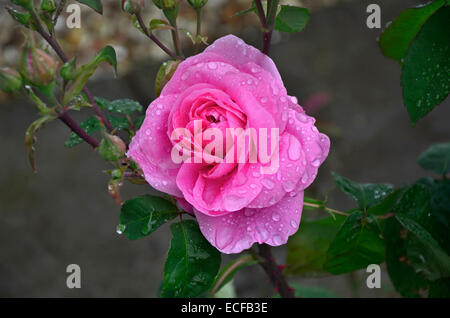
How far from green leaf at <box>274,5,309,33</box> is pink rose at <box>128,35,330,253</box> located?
10 centimetres

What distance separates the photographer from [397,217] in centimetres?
49

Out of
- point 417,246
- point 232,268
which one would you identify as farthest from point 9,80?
point 417,246

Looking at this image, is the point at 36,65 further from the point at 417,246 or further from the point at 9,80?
the point at 417,246

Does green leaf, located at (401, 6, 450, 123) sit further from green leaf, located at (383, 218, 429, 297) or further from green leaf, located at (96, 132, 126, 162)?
green leaf, located at (96, 132, 126, 162)

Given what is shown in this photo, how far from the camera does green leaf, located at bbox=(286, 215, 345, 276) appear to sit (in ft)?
2.09

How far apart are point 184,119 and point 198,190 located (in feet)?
0.20

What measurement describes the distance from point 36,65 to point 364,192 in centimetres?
38

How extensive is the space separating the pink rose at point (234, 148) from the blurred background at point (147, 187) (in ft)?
2.50

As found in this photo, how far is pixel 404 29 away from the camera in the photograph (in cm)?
51

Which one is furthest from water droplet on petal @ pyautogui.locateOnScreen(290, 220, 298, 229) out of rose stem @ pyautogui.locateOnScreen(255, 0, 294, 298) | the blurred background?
the blurred background

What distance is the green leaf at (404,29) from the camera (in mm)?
482

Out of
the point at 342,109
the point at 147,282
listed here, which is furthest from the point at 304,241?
the point at 342,109

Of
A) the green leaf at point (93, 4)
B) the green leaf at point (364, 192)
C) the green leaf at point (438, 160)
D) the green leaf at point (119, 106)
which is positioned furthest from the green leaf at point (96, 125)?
the green leaf at point (438, 160)

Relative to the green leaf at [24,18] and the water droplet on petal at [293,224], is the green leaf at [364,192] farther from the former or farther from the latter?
→ the green leaf at [24,18]
